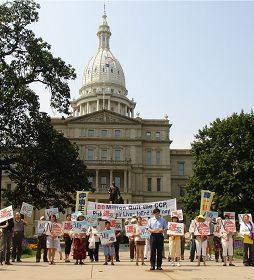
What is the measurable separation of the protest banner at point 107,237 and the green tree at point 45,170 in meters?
15.5

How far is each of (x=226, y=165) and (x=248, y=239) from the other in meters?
27.9

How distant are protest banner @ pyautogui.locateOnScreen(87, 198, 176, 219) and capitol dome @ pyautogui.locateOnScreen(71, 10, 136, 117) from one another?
3294 inches

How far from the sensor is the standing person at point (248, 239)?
16409mm

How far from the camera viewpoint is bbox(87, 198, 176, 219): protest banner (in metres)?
19.4

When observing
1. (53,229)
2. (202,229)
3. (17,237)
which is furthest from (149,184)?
(202,229)

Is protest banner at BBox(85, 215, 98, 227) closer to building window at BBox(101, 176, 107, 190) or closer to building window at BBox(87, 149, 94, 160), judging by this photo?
building window at BBox(101, 176, 107, 190)

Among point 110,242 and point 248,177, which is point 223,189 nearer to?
point 248,177

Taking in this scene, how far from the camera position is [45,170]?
32.0 meters

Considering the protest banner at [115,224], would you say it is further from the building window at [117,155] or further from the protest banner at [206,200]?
the building window at [117,155]

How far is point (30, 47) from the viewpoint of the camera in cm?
3155

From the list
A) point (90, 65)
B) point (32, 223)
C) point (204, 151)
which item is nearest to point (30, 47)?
point (204, 151)

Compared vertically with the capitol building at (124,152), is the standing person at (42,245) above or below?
below

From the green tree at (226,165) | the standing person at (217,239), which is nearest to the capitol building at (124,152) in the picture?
the green tree at (226,165)

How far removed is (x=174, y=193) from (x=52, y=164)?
58268mm
